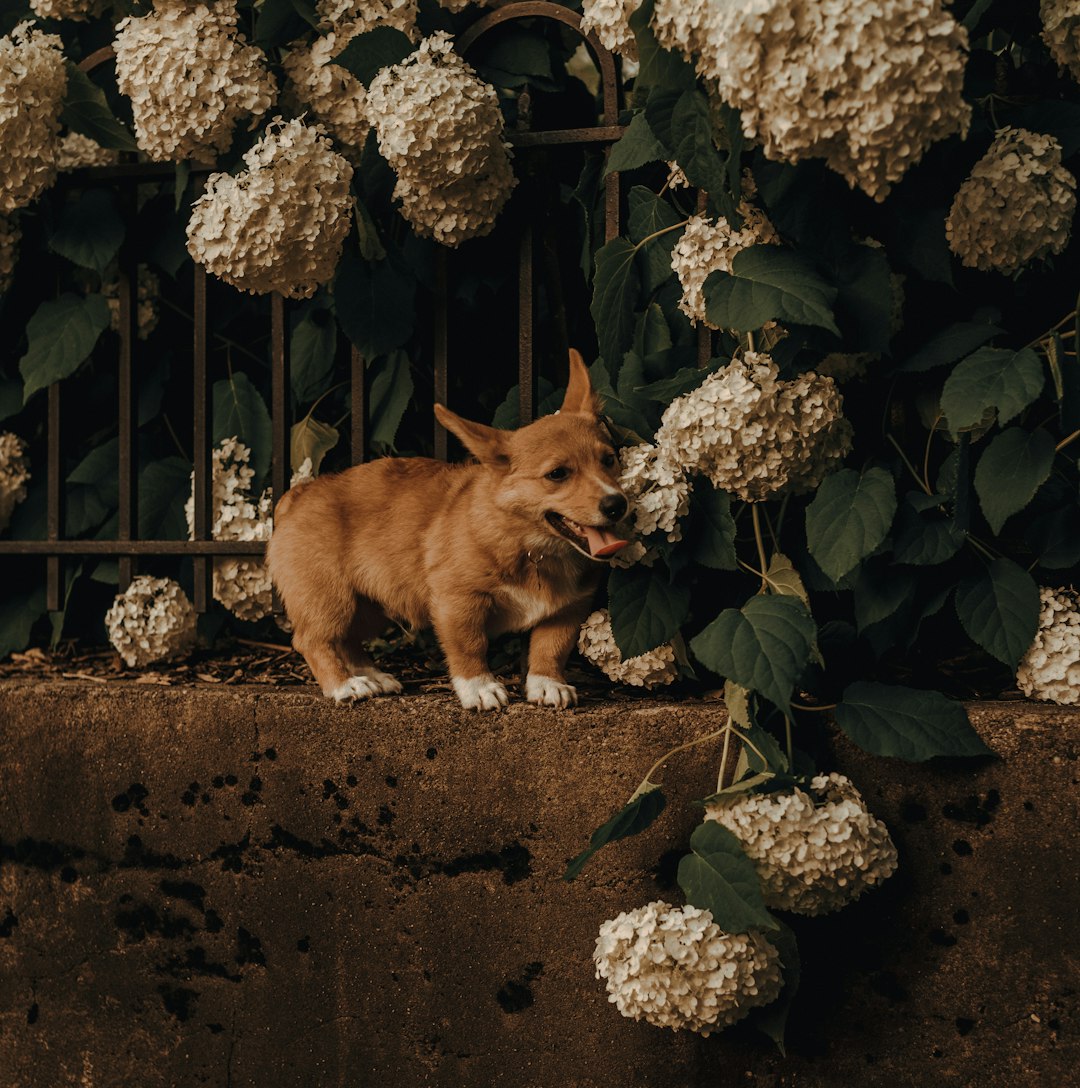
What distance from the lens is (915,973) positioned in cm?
270

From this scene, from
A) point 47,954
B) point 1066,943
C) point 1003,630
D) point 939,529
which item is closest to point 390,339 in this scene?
point 939,529

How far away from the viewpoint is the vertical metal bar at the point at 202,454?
11.6ft

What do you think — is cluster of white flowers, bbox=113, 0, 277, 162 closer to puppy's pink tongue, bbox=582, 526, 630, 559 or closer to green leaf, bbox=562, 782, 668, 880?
puppy's pink tongue, bbox=582, 526, 630, 559

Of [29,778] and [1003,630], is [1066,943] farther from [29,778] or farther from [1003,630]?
[29,778]

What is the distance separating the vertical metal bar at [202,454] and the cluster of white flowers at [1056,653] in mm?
2149

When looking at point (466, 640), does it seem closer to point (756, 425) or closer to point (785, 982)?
point (756, 425)

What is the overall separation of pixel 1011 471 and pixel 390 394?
5.44 ft

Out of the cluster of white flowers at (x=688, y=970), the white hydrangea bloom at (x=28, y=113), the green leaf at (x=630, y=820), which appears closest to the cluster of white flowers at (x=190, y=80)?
the white hydrangea bloom at (x=28, y=113)

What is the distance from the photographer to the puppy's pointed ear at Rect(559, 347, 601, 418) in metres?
2.95

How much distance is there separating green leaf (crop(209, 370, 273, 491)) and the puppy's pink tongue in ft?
4.20

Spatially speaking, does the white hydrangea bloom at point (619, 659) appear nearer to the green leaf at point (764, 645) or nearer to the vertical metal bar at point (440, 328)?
the green leaf at point (764, 645)

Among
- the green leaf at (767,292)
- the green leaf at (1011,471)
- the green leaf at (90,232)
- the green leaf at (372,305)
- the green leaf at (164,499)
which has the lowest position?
the green leaf at (164,499)

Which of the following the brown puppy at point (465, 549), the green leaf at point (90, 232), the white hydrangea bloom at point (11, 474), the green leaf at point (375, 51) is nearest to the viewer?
the brown puppy at point (465, 549)

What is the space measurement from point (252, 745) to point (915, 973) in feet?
5.37
